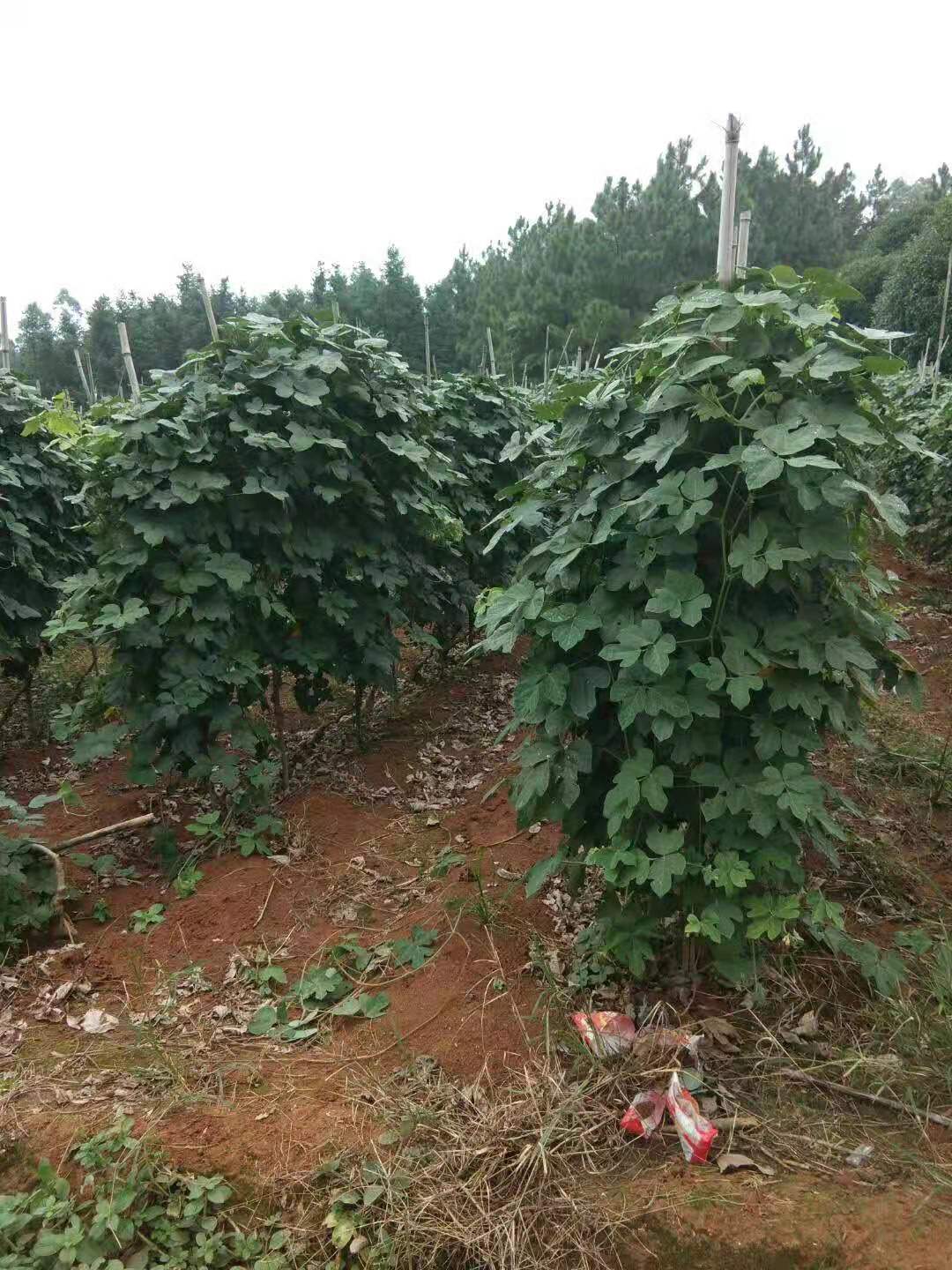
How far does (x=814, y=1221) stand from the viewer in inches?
70.8

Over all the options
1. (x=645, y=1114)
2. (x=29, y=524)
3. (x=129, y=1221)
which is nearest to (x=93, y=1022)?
(x=129, y=1221)

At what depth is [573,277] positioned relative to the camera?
30609mm

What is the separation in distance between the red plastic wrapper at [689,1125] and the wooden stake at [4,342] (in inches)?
237

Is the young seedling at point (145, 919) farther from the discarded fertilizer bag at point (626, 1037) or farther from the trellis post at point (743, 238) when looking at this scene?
the trellis post at point (743, 238)

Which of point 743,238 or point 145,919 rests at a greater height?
point 743,238

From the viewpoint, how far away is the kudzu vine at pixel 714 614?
6.88 ft

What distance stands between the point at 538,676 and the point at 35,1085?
6.18 ft

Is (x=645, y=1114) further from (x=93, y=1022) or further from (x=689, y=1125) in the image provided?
(x=93, y=1022)

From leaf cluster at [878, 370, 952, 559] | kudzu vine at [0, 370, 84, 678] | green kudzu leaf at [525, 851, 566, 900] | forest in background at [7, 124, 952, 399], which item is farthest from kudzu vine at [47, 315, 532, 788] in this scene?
forest in background at [7, 124, 952, 399]

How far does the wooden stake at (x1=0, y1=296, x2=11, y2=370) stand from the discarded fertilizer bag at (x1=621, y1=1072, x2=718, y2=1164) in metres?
5.98

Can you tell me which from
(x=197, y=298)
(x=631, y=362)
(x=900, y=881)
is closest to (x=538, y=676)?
(x=631, y=362)

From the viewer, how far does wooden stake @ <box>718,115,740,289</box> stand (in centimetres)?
235

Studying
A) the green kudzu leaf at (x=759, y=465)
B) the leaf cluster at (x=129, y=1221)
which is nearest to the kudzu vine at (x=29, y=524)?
the leaf cluster at (x=129, y=1221)

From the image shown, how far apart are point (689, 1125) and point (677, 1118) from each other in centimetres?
4
